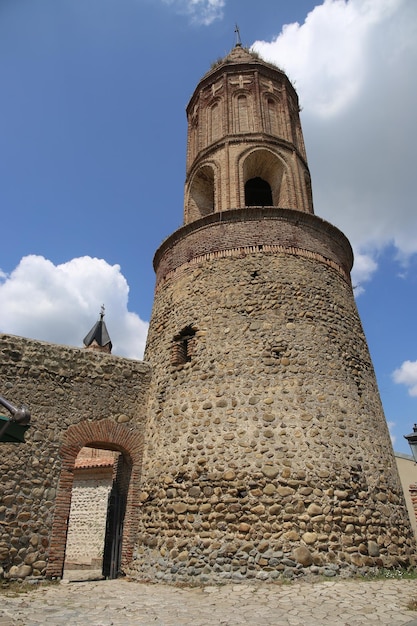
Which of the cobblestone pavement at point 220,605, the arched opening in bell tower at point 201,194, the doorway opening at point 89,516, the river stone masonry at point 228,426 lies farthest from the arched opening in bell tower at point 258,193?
the cobblestone pavement at point 220,605

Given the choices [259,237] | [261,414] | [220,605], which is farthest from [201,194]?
[220,605]

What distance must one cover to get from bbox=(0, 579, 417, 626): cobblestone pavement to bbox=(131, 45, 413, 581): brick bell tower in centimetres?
54

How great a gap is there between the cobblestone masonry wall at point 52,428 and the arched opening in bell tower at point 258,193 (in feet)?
23.7

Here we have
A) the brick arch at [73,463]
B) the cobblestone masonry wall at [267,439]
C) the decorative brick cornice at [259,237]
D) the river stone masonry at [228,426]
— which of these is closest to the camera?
the cobblestone masonry wall at [267,439]

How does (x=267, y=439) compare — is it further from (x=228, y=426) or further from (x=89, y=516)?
(x=89, y=516)

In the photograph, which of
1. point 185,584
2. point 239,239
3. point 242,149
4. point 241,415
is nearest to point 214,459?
point 241,415

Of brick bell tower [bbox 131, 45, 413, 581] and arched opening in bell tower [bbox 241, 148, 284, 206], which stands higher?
arched opening in bell tower [bbox 241, 148, 284, 206]

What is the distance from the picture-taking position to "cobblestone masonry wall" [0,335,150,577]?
8.12 meters

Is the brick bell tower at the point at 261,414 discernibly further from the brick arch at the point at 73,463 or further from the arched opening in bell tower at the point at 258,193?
the arched opening in bell tower at the point at 258,193

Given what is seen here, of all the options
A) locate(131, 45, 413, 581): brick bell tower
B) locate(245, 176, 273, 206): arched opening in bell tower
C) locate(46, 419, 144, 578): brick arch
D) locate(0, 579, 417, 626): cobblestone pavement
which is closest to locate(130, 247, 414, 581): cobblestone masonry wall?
locate(131, 45, 413, 581): brick bell tower

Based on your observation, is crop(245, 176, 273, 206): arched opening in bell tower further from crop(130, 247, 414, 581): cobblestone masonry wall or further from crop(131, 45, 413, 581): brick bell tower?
crop(130, 247, 414, 581): cobblestone masonry wall

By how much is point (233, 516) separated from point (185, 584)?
1.36 m

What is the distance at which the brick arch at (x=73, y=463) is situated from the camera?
8320 millimetres

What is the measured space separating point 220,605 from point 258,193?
12.0 m
